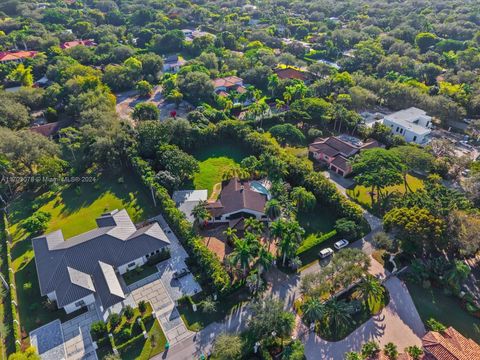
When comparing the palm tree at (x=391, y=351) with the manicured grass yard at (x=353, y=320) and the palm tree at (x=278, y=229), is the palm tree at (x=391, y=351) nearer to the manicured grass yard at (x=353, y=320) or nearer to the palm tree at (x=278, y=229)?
the manicured grass yard at (x=353, y=320)

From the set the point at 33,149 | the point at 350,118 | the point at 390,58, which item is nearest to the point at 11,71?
the point at 33,149

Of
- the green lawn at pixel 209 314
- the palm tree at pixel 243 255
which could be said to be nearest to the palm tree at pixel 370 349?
the green lawn at pixel 209 314

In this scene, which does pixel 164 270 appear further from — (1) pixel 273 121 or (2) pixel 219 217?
(1) pixel 273 121

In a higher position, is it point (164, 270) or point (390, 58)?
point (390, 58)

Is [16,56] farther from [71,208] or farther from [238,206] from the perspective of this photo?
[238,206]

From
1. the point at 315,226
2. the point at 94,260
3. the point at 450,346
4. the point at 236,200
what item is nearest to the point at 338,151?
the point at 315,226
